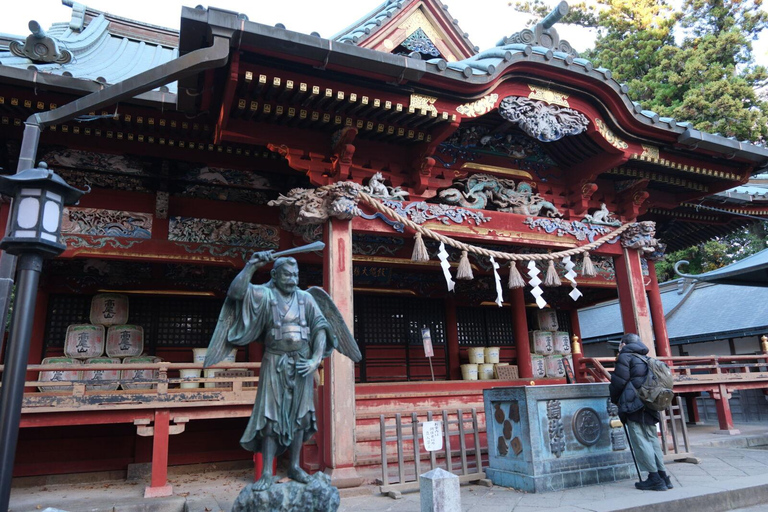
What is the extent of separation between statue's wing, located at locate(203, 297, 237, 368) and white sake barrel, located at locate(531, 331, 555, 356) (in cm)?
998

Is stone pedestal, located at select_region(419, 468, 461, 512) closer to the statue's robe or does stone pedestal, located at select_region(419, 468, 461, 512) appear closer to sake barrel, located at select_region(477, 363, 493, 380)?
the statue's robe

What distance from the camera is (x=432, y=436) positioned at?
19.2 ft

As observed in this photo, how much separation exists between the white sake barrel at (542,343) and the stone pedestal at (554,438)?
6063 millimetres

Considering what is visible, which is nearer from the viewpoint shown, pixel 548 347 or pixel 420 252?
pixel 420 252

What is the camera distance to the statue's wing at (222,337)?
13.6 feet

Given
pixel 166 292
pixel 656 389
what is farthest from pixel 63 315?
pixel 656 389

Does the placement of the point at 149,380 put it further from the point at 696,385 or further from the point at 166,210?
the point at 696,385

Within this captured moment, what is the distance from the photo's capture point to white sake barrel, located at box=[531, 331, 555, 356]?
12.8m

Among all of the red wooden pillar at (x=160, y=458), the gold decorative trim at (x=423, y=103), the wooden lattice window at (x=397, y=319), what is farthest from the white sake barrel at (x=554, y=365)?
the red wooden pillar at (x=160, y=458)

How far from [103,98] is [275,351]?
9.90ft

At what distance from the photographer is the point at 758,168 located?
9.73 m

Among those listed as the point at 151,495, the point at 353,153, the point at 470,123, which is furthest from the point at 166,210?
the point at 470,123

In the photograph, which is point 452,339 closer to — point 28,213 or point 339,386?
point 339,386

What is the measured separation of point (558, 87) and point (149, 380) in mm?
7406
